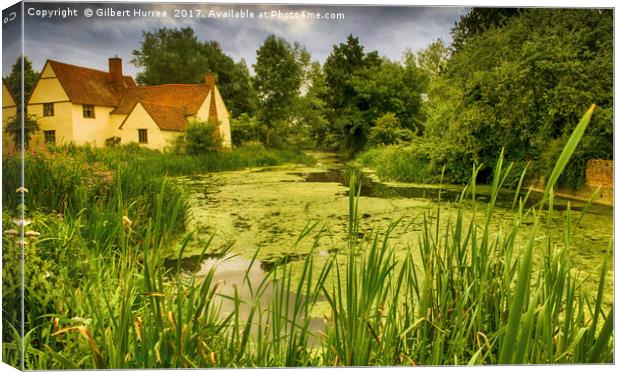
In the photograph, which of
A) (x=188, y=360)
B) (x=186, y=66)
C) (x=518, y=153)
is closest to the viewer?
(x=188, y=360)

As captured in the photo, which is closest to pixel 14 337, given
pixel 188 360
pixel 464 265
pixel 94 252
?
pixel 94 252

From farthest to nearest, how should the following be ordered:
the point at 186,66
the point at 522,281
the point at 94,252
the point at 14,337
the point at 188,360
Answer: the point at 186,66
the point at 94,252
the point at 14,337
the point at 188,360
the point at 522,281

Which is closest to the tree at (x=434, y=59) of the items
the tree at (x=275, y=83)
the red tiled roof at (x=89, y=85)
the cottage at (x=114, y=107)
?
the tree at (x=275, y=83)

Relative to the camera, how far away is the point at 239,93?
3.04 m

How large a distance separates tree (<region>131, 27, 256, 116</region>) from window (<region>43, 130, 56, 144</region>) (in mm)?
507

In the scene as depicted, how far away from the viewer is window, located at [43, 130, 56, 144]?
8.25 ft

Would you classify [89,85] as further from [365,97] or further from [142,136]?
[365,97]

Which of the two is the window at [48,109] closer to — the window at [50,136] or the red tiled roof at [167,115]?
the window at [50,136]

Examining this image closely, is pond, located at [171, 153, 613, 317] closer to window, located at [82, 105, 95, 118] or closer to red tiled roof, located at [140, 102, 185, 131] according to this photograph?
red tiled roof, located at [140, 102, 185, 131]

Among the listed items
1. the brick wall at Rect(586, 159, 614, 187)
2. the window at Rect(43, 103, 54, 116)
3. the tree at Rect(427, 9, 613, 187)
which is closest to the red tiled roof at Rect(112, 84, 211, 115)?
the window at Rect(43, 103, 54, 116)

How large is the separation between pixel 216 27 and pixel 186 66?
1.16 feet

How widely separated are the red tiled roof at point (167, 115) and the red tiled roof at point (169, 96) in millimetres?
18

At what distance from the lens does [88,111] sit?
9.38 ft

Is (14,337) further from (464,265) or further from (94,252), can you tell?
(464,265)
